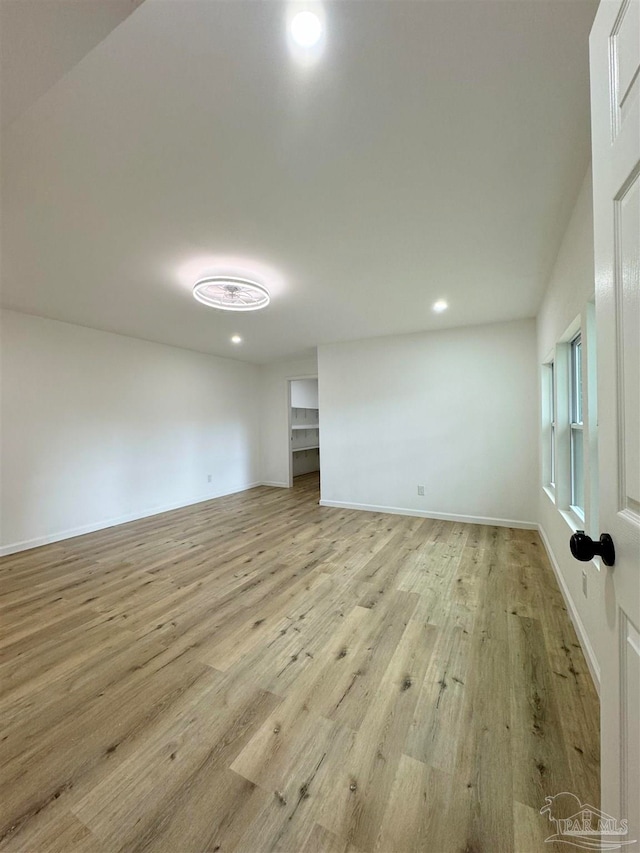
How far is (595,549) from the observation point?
2.36 ft

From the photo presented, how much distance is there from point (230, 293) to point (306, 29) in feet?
6.56

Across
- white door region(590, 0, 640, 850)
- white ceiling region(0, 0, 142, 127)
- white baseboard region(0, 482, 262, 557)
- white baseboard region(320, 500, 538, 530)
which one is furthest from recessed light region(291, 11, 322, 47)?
white baseboard region(0, 482, 262, 557)

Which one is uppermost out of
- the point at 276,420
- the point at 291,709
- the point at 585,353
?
the point at 585,353

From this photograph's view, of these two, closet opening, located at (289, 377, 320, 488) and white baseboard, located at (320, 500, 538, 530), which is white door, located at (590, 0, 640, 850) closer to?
white baseboard, located at (320, 500, 538, 530)

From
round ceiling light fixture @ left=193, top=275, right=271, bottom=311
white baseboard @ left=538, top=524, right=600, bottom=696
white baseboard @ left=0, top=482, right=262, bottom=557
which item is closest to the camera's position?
white baseboard @ left=538, top=524, right=600, bottom=696

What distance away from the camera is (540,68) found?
1.09 metres

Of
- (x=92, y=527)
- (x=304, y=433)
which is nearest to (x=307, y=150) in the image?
(x=92, y=527)

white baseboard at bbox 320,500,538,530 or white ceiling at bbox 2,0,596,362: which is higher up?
white ceiling at bbox 2,0,596,362

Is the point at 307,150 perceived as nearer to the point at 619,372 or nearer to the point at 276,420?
the point at 619,372

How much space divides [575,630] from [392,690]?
126 centimetres

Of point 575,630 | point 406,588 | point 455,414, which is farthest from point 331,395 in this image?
point 575,630

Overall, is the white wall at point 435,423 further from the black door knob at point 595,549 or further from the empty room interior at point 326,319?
the black door knob at point 595,549

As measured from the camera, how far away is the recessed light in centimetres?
93

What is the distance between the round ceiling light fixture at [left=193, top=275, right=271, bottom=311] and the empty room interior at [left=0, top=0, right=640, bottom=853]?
33 mm
